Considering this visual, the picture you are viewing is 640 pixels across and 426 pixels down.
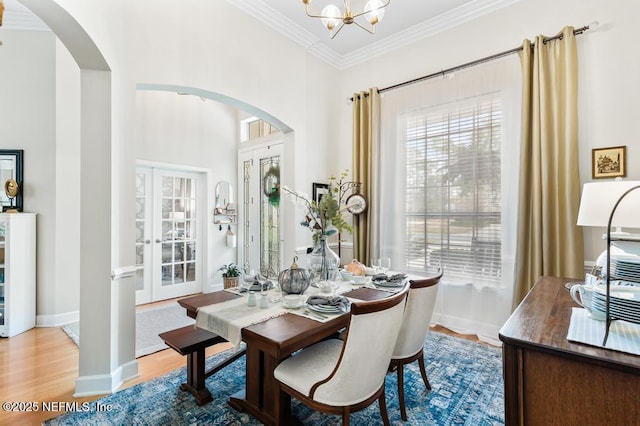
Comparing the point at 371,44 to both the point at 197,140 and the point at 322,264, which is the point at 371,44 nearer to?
the point at 197,140

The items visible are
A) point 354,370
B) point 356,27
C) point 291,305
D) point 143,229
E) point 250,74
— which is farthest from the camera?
point 143,229

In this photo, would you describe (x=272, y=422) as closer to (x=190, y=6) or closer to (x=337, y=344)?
(x=337, y=344)

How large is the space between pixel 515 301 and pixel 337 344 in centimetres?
200

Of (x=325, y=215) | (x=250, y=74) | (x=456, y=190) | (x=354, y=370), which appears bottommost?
(x=354, y=370)

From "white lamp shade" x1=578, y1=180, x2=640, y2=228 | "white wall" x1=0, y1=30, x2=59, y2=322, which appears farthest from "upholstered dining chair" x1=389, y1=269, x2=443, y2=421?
"white wall" x1=0, y1=30, x2=59, y2=322

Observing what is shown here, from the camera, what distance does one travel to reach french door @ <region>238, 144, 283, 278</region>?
15.9 ft

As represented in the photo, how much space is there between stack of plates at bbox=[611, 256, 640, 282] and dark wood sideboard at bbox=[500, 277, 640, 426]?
0.29 m

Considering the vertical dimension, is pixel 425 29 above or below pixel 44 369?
above

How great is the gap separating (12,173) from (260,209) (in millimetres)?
3013

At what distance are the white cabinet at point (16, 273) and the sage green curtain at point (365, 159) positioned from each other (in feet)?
12.5

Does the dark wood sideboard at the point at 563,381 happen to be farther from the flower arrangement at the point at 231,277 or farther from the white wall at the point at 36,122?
the white wall at the point at 36,122

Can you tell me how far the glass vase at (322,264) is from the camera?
2.37 m

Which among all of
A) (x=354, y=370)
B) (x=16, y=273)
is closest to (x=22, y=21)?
(x=16, y=273)

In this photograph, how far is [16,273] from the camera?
11.1 ft
